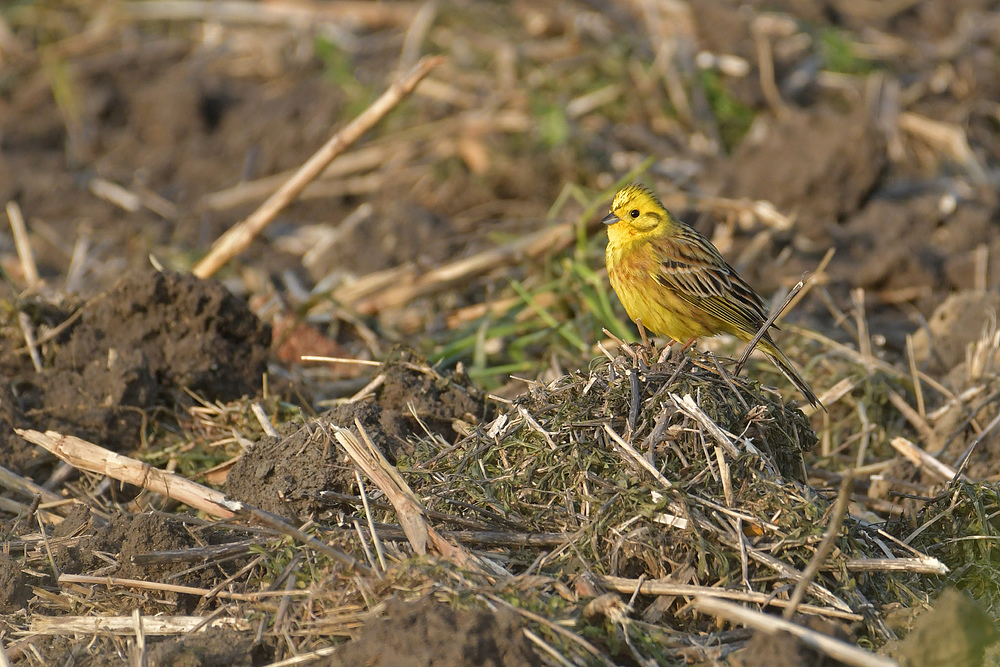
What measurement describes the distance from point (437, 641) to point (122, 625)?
1.38m

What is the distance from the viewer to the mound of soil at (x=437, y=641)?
346 cm

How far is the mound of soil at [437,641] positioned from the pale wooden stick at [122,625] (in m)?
0.64

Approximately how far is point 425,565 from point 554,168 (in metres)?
5.56

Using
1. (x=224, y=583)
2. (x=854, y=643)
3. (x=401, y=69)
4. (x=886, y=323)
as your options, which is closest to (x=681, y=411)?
(x=854, y=643)

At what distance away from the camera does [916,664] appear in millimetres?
3523

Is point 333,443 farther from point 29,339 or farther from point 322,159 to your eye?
point 322,159

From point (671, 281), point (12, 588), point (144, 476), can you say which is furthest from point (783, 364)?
point (12, 588)

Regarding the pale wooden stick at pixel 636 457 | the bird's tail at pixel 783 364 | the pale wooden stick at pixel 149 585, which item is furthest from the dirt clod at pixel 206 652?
the bird's tail at pixel 783 364

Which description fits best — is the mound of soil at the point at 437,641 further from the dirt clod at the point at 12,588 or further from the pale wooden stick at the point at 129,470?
the dirt clod at the point at 12,588

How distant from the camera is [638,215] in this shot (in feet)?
20.5

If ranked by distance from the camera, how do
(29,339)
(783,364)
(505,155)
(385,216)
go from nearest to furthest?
(783,364) → (29,339) → (385,216) → (505,155)

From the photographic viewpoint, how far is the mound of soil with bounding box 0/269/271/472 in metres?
5.73

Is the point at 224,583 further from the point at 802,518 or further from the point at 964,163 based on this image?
the point at 964,163

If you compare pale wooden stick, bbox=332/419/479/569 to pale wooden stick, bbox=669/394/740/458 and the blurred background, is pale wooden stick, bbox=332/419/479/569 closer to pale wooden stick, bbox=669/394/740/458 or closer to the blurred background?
pale wooden stick, bbox=669/394/740/458
